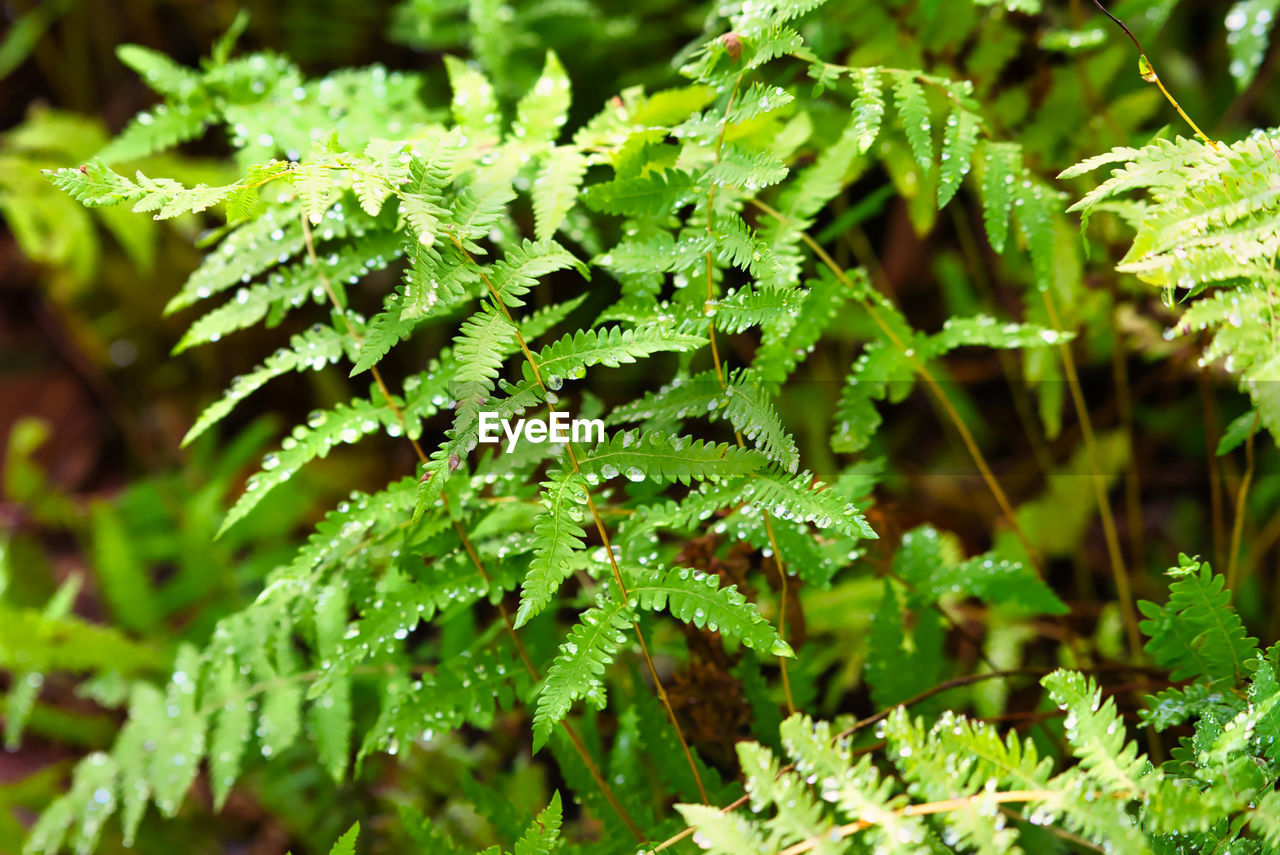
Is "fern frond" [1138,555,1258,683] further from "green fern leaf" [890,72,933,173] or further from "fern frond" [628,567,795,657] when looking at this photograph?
"green fern leaf" [890,72,933,173]

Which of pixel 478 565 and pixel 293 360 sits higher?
pixel 293 360

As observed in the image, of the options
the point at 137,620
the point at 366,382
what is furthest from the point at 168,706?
the point at 366,382

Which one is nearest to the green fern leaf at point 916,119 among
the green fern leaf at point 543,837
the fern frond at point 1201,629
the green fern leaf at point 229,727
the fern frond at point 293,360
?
the fern frond at point 1201,629

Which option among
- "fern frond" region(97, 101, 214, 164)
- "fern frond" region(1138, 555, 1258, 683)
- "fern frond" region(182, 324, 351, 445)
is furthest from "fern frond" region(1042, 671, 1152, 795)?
"fern frond" region(97, 101, 214, 164)

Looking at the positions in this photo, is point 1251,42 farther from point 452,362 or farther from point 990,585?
point 452,362

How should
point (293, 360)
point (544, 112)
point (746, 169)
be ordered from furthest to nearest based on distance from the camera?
1. point (544, 112)
2. point (293, 360)
3. point (746, 169)

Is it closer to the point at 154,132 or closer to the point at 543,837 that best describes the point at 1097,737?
the point at 543,837

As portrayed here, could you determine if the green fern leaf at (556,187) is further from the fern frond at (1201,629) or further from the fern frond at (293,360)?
the fern frond at (1201,629)

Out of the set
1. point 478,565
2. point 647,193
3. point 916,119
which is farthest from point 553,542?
point 916,119

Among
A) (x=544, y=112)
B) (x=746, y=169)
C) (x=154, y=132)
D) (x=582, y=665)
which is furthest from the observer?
(x=154, y=132)
